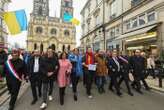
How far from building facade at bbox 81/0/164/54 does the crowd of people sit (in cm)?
745

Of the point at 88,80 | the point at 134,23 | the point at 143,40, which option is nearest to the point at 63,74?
the point at 88,80

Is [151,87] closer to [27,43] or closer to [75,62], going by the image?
[75,62]

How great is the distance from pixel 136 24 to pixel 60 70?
1462 centimetres

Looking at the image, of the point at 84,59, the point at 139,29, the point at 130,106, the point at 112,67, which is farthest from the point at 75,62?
the point at 139,29

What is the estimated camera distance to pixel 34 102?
24.8 feet

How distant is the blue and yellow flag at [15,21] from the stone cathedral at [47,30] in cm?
7508

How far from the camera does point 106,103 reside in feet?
24.3

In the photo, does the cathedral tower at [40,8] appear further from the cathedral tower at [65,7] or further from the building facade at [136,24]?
the building facade at [136,24]

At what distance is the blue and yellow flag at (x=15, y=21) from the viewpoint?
Answer: 12.6m

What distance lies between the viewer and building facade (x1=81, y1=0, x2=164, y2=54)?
16.5 m

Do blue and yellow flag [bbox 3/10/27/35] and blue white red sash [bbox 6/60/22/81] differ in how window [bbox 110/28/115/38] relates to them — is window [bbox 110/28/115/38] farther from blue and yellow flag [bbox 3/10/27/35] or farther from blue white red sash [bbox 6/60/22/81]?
blue white red sash [bbox 6/60/22/81]

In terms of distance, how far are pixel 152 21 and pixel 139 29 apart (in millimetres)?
2058

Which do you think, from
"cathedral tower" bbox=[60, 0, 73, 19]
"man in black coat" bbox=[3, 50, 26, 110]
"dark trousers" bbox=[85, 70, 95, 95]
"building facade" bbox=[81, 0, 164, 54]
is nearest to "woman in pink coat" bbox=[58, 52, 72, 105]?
"dark trousers" bbox=[85, 70, 95, 95]

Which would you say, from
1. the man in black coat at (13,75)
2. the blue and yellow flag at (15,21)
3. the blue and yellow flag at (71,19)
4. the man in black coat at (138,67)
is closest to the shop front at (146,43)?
the blue and yellow flag at (71,19)
